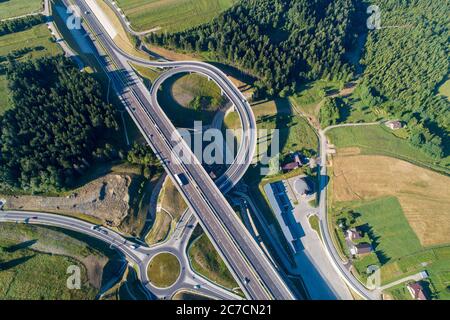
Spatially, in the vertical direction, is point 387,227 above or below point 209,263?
above

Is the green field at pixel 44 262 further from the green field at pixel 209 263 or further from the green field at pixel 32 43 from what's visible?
the green field at pixel 32 43

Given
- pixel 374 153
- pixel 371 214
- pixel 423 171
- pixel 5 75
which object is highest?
pixel 5 75

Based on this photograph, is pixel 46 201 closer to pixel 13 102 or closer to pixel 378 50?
pixel 13 102

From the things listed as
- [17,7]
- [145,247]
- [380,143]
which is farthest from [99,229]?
[17,7]

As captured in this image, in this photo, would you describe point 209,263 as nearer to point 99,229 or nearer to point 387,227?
point 99,229

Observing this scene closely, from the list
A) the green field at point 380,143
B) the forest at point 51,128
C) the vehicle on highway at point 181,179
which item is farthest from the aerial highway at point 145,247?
the green field at point 380,143
